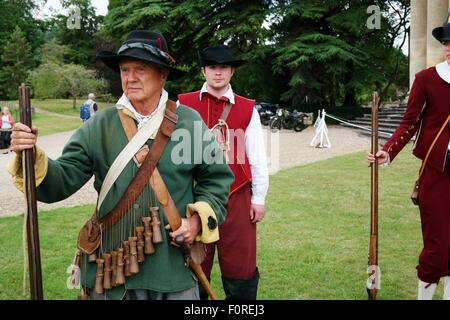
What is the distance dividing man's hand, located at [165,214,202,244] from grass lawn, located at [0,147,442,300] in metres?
2.47

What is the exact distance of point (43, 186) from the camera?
2375 millimetres

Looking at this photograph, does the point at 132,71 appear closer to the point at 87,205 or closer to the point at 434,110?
the point at 434,110

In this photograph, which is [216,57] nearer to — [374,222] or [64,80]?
[374,222]

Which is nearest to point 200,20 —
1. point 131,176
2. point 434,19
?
point 434,19

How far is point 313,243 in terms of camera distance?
6465mm

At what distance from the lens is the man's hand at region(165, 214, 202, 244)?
2502 mm

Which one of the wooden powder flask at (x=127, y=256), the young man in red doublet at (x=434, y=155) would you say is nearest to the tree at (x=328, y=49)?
the young man in red doublet at (x=434, y=155)

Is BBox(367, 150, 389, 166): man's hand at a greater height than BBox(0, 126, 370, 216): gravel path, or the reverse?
BBox(367, 150, 389, 166): man's hand

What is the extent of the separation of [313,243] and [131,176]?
4.35m

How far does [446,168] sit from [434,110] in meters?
0.42

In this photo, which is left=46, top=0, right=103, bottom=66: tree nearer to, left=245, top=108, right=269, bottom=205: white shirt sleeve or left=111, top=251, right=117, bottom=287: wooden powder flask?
left=245, top=108, right=269, bottom=205: white shirt sleeve

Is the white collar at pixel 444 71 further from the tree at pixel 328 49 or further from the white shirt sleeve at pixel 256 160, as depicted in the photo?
the tree at pixel 328 49

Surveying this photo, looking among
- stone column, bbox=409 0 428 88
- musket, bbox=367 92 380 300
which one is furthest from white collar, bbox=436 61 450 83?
stone column, bbox=409 0 428 88
